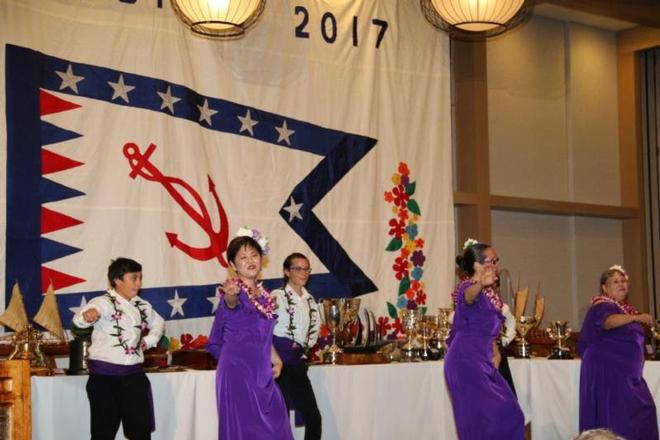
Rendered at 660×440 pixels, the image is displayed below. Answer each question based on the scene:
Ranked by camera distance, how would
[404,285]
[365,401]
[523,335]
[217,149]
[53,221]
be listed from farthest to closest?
[404,285], [523,335], [217,149], [365,401], [53,221]

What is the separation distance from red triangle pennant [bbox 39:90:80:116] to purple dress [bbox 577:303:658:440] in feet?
12.1

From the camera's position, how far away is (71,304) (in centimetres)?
670

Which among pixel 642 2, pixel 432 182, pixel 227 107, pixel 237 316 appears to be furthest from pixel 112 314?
pixel 642 2

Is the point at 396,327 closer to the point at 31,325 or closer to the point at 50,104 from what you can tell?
the point at 31,325

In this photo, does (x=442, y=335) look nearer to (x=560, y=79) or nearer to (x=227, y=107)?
(x=227, y=107)

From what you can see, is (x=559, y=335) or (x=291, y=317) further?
(x=559, y=335)

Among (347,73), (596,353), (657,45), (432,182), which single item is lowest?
(596,353)

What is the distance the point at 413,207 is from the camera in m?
8.62

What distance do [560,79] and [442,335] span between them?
3.80m

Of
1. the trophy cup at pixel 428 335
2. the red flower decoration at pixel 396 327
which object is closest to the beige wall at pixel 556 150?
the red flower decoration at pixel 396 327

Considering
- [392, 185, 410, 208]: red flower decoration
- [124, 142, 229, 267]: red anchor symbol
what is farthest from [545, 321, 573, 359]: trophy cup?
[124, 142, 229, 267]: red anchor symbol

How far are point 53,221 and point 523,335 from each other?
11.5ft

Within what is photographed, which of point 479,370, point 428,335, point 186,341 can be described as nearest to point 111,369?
point 186,341

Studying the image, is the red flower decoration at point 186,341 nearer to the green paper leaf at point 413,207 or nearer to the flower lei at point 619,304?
the green paper leaf at point 413,207
